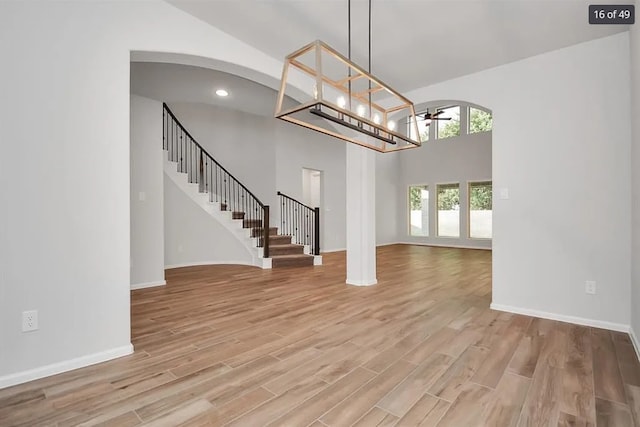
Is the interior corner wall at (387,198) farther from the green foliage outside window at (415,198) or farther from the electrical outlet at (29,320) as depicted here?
the electrical outlet at (29,320)

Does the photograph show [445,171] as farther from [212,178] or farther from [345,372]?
[345,372]

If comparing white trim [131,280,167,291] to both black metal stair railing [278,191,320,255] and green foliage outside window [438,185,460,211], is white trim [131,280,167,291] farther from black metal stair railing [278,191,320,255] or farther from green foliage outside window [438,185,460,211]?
green foliage outside window [438,185,460,211]

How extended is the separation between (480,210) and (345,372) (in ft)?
30.1

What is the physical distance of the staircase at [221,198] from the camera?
6.22 m

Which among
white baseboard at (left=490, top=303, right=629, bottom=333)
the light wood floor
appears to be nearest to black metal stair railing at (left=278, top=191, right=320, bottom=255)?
the light wood floor

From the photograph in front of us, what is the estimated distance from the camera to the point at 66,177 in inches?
83.3

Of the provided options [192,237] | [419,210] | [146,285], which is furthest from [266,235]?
[419,210]

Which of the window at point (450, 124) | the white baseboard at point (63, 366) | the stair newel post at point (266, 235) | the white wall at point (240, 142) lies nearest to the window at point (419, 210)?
the window at point (450, 124)

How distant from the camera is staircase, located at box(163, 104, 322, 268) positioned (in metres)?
6.22

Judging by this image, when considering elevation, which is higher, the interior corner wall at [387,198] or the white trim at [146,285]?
the interior corner wall at [387,198]

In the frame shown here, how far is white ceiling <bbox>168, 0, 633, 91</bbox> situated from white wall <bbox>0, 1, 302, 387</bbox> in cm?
74

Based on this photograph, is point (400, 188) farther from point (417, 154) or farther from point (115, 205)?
point (115, 205)

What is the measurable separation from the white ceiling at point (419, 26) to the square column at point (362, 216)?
1525mm

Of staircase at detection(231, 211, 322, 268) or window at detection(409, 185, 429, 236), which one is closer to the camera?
staircase at detection(231, 211, 322, 268)
